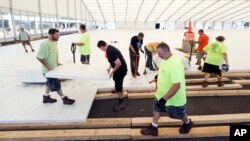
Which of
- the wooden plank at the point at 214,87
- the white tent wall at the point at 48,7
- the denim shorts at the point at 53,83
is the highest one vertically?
the white tent wall at the point at 48,7

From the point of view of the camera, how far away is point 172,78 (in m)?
2.62

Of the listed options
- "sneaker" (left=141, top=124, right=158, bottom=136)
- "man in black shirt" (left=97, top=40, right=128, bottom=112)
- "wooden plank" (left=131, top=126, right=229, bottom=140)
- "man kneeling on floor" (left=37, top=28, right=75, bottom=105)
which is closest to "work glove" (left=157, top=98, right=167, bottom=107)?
"sneaker" (left=141, top=124, right=158, bottom=136)

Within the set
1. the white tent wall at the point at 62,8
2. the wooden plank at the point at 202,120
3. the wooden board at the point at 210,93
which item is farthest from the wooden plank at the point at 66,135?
the white tent wall at the point at 62,8

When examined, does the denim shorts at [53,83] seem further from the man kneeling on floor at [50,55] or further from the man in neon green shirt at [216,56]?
the man in neon green shirt at [216,56]

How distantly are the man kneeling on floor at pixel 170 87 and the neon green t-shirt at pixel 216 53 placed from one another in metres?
2.42

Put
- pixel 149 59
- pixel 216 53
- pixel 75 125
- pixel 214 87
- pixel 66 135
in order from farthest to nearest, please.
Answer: pixel 149 59 < pixel 214 87 < pixel 216 53 < pixel 75 125 < pixel 66 135

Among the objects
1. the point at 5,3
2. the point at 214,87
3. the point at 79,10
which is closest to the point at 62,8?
the point at 79,10

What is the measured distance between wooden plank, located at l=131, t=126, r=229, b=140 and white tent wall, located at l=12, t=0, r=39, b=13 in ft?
57.4

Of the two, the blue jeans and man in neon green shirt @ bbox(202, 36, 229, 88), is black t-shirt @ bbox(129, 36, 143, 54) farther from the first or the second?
man in neon green shirt @ bbox(202, 36, 229, 88)

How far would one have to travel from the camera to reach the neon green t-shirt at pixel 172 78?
2619 millimetres

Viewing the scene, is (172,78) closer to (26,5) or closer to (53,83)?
(53,83)

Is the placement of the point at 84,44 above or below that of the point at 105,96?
above

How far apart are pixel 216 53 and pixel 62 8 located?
27.5 meters

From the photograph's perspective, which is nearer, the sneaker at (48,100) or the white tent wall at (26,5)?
the sneaker at (48,100)
